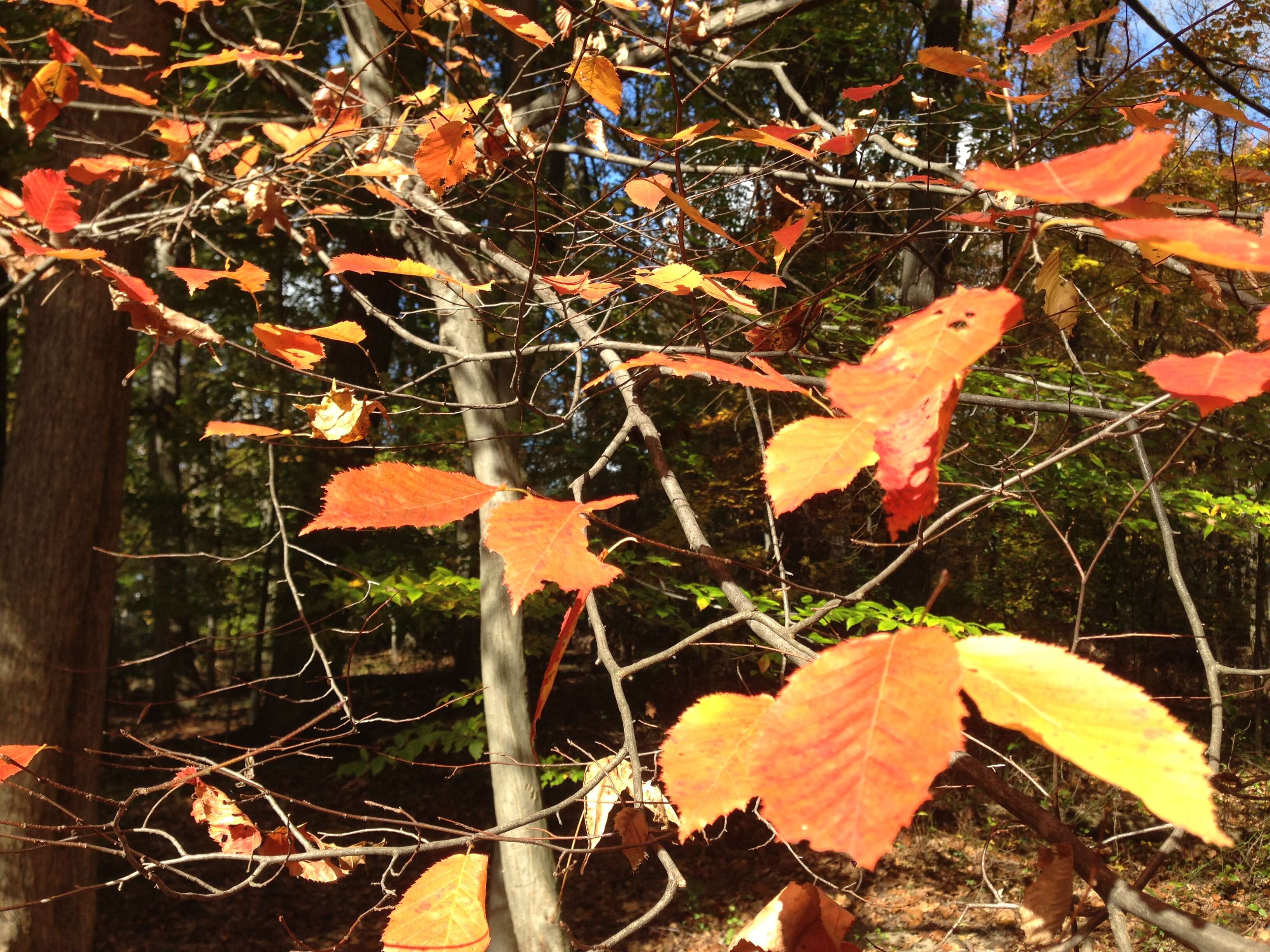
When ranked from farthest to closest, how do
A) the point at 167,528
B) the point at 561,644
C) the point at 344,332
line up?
the point at 167,528 → the point at 344,332 → the point at 561,644

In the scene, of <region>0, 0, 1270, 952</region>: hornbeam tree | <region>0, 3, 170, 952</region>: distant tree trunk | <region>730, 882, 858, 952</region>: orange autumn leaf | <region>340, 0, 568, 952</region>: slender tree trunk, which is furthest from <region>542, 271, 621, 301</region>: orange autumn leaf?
<region>0, 3, 170, 952</region>: distant tree trunk

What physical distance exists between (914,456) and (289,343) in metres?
1.07

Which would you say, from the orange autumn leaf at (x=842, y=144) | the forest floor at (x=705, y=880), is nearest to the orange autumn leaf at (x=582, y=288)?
the orange autumn leaf at (x=842, y=144)

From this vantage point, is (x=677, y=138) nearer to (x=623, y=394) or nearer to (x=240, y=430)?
(x=623, y=394)

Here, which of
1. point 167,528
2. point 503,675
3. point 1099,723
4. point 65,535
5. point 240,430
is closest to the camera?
point 1099,723

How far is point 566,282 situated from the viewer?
1.30 meters

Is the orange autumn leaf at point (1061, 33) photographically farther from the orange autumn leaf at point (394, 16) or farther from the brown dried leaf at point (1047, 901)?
the brown dried leaf at point (1047, 901)

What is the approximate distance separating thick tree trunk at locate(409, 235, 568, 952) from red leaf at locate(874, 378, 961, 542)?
2.03 meters

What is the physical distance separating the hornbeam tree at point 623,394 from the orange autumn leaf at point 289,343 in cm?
2

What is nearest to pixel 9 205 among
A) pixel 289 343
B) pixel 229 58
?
pixel 229 58

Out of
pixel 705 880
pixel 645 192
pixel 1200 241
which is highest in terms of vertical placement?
pixel 645 192

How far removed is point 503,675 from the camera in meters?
2.79

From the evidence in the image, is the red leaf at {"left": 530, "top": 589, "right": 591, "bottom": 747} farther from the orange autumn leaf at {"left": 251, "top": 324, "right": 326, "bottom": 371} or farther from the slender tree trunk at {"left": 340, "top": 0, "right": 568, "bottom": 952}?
the slender tree trunk at {"left": 340, "top": 0, "right": 568, "bottom": 952}

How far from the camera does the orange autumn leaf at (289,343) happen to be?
125cm
